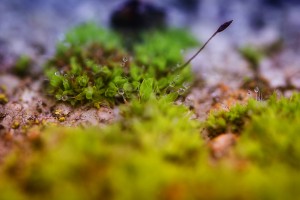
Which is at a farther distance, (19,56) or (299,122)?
(19,56)

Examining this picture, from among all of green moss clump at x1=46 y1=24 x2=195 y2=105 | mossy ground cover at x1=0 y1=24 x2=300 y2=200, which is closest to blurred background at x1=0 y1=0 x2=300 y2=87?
green moss clump at x1=46 y1=24 x2=195 y2=105

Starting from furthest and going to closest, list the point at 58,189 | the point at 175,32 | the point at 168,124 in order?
1. the point at 175,32
2. the point at 168,124
3. the point at 58,189

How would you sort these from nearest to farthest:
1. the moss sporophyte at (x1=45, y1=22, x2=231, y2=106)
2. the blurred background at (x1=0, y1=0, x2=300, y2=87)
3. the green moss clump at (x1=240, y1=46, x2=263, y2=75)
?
the moss sporophyte at (x1=45, y1=22, x2=231, y2=106) < the green moss clump at (x1=240, y1=46, x2=263, y2=75) < the blurred background at (x1=0, y1=0, x2=300, y2=87)

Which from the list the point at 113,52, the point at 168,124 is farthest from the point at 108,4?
the point at 168,124

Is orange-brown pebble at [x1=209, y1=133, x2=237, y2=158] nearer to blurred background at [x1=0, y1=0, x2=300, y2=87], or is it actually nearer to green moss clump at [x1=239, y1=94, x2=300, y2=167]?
green moss clump at [x1=239, y1=94, x2=300, y2=167]

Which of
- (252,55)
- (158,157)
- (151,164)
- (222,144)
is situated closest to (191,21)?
(252,55)

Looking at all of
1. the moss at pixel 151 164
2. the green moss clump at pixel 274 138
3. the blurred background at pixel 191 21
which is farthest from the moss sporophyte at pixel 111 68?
Answer: the green moss clump at pixel 274 138

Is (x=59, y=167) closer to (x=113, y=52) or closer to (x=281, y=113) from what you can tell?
(x=281, y=113)
